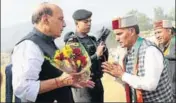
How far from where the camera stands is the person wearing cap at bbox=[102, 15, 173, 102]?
8.73 feet

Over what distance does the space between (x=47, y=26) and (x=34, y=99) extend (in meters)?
0.44

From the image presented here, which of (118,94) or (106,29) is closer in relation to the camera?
(106,29)

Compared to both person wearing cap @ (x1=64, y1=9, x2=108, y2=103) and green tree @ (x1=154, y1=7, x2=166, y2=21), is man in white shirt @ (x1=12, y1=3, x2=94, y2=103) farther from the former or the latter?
green tree @ (x1=154, y1=7, x2=166, y2=21)

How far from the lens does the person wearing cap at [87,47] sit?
3.38 metres

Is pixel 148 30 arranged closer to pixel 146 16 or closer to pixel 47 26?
pixel 146 16

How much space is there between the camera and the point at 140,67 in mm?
2738

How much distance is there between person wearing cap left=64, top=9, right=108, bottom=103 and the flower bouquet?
98 centimetres

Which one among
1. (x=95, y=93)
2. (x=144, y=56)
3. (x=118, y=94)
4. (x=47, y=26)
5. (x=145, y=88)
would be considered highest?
(x=47, y=26)

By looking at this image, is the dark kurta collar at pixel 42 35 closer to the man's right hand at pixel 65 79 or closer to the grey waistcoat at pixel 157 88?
the man's right hand at pixel 65 79

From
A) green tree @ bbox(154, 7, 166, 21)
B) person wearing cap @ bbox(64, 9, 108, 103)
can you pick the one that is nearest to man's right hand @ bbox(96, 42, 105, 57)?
person wearing cap @ bbox(64, 9, 108, 103)

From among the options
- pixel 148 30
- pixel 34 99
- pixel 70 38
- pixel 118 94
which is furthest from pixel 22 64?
pixel 118 94

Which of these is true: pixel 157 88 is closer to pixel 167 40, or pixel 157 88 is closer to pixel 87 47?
pixel 87 47

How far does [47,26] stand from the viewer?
241 centimetres

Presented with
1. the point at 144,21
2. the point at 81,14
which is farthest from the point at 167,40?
the point at 81,14
